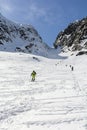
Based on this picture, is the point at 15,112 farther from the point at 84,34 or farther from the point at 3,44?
the point at 84,34

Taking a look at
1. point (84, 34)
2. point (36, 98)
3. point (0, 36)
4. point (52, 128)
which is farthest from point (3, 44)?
point (52, 128)

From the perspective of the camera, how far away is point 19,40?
379 feet

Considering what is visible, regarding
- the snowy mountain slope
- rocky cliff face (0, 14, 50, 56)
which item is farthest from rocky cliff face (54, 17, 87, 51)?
rocky cliff face (0, 14, 50, 56)

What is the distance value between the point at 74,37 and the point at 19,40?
2712cm

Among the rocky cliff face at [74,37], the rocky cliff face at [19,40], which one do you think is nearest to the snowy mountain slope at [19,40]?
the rocky cliff face at [19,40]

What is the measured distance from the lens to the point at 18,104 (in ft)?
50.3

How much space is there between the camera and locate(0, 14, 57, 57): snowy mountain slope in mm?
100206

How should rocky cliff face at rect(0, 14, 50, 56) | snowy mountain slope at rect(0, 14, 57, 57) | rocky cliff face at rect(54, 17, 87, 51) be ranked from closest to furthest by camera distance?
snowy mountain slope at rect(0, 14, 57, 57)
rocky cliff face at rect(0, 14, 50, 56)
rocky cliff face at rect(54, 17, 87, 51)

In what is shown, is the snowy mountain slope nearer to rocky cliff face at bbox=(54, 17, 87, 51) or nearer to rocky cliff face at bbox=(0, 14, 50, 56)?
rocky cliff face at bbox=(0, 14, 50, 56)

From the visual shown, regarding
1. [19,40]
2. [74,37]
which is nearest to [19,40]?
[19,40]

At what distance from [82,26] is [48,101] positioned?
368 ft

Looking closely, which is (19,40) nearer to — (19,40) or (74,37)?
(19,40)

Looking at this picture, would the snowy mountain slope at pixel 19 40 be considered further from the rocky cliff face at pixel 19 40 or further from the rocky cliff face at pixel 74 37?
the rocky cliff face at pixel 74 37

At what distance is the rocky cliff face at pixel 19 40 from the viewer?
101 m
